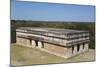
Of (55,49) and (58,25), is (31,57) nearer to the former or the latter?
(55,49)

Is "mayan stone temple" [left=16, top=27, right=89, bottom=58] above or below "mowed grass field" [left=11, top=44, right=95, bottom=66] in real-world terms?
above

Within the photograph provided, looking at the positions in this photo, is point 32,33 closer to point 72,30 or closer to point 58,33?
point 58,33

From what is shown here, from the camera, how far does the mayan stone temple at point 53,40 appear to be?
7.02 ft

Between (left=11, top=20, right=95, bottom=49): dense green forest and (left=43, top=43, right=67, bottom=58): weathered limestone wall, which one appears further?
(left=43, top=43, right=67, bottom=58): weathered limestone wall

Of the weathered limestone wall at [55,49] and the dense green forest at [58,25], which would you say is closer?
the dense green forest at [58,25]

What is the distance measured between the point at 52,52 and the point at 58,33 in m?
0.23

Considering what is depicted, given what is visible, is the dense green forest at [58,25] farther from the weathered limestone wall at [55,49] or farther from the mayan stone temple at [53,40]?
the weathered limestone wall at [55,49]

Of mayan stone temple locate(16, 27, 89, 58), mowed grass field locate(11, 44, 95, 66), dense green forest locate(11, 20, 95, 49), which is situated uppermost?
dense green forest locate(11, 20, 95, 49)

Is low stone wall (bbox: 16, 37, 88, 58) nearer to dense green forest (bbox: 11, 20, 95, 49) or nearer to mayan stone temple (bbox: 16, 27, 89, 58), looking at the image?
mayan stone temple (bbox: 16, 27, 89, 58)

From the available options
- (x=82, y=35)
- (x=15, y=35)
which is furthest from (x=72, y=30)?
(x=15, y=35)

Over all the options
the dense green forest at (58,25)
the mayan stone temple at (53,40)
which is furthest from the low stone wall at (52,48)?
the dense green forest at (58,25)

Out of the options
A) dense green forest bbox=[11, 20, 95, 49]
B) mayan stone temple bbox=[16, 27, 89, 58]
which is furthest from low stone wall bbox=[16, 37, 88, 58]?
dense green forest bbox=[11, 20, 95, 49]

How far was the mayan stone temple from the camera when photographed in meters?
2.14

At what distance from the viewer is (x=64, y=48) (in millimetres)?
2252
